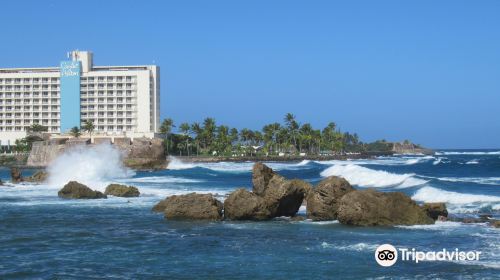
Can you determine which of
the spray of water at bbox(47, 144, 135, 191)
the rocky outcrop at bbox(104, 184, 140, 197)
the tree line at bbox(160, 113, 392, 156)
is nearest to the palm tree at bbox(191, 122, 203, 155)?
the tree line at bbox(160, 113, 392, 156)

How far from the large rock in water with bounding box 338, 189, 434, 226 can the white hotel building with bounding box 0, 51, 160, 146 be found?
114 meters

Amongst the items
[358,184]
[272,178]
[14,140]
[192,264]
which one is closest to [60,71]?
[14,140]

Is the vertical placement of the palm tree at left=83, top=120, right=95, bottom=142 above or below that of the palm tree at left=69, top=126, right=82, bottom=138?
above

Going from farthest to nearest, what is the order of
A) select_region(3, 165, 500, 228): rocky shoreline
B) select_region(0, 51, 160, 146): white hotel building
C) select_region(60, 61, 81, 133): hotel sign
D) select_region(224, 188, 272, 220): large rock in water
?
select_region(60, 61, 81, 133): hotel sign, select_region(0, 51, 160, 146): white hotel building, select_region(224, 188, 272, 220): large rock in water, select_region(3, 165, 500, 228): rocky shoreline

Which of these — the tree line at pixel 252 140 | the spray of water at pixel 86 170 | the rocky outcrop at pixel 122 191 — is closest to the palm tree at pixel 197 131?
the tree line at pixel 252 140

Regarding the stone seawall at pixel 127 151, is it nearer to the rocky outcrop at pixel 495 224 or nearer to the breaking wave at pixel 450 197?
the breaking wave at pixel 450 197

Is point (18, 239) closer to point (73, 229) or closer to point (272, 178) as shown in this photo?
point (73, 229)

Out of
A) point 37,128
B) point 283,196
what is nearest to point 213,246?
point 283,196

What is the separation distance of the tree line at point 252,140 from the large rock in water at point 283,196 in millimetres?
107201

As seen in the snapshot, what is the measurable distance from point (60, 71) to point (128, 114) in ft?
Answer: 58.4

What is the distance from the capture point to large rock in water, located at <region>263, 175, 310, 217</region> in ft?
78.0

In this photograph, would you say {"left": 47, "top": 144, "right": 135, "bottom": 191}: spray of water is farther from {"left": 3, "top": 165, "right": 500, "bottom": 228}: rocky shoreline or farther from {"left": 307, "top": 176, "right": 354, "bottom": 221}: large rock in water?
{"left": 307, "top": 176, "right": 354, "bottom": 221}: large rock in water

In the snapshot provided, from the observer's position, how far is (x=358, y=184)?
2020 inches

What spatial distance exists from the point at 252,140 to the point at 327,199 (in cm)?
12689
